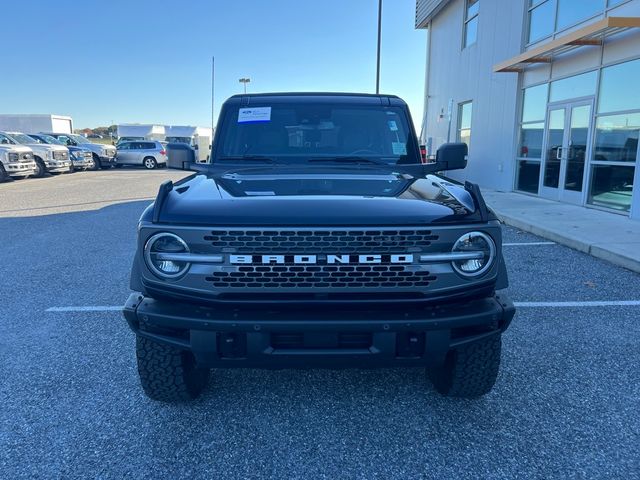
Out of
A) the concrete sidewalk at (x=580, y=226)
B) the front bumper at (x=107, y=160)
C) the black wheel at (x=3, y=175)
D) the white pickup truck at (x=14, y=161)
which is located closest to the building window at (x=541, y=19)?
the concrete sidewalk at (x=580, y=226)

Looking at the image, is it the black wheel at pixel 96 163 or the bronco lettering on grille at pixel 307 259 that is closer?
the bronco lettering on grille at pixel 307 259

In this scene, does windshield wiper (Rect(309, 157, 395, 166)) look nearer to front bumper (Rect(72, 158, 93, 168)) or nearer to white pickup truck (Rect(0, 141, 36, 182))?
white pickup truck (Rect(0, 141, 36, 182))

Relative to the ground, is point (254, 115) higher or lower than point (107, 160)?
higher

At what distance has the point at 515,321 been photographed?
426cm

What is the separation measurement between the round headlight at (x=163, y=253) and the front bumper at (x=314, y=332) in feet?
0.56

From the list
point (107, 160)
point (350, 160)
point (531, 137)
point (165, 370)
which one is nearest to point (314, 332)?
point (165, 370)

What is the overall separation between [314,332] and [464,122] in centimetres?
1578

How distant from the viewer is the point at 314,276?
2.30m

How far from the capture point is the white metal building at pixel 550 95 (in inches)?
358

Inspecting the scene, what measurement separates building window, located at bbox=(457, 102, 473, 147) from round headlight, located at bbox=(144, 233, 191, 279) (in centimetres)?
1495

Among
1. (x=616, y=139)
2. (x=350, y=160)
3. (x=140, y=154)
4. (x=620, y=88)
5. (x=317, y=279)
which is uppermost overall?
A: (x=620, y=88)

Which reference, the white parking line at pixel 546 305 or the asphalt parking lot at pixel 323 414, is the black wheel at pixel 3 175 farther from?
the white parking line at pixel 546 305

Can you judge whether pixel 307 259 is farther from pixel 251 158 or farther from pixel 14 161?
pixel 14 161

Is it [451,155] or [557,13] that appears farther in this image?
[557,13]
